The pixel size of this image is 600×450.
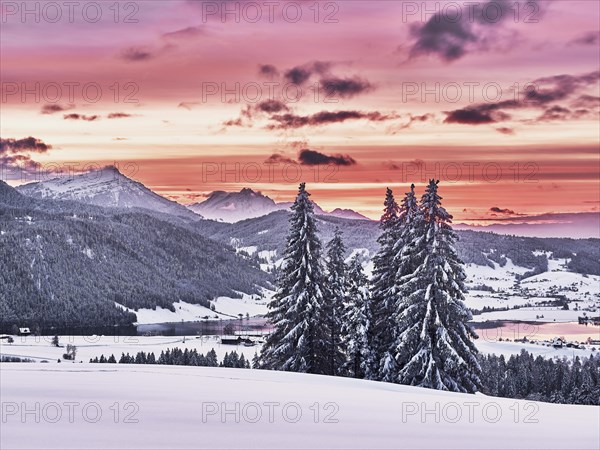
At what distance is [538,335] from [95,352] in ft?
446

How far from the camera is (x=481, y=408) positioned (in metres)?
10.7

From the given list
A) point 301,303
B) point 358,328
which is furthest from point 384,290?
point 301,303

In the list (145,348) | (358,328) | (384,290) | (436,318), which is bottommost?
(145,348)

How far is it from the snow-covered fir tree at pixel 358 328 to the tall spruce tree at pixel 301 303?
1.60 m

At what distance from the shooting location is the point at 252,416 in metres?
9.16

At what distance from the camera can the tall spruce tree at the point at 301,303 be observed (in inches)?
1318

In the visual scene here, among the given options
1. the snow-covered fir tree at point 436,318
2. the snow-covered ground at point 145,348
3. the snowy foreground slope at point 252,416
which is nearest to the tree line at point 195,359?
the snow-covered ground at point 145,348

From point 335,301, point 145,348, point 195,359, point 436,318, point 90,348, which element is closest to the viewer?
point 436,318

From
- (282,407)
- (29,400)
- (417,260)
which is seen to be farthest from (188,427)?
(417,260)

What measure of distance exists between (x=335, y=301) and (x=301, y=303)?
3.95 metres

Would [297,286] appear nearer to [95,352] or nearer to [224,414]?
[224,414]

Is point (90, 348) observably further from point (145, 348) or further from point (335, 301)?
point (335, 301)

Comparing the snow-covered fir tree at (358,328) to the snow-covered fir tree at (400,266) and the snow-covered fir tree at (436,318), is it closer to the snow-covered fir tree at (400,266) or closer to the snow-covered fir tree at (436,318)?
the snow-covered fir tree at (400,266)

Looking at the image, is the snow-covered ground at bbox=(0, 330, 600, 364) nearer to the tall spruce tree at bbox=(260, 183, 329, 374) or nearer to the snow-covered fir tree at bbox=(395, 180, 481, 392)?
the tall spruce tree at bbox=(260, 183, 329, 374)
